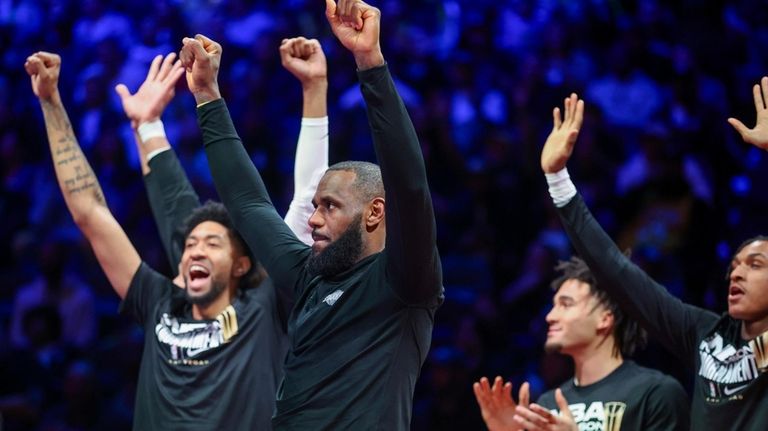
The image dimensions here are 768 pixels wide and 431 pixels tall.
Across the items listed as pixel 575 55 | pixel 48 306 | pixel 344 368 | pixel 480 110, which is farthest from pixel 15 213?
pixel 344 368

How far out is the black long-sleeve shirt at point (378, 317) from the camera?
2176 millimetres

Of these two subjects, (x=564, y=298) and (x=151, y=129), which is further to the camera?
(x=564, y=298)

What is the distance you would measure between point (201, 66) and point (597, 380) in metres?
1.80

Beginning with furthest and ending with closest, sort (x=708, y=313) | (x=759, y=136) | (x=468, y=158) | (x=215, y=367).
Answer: (x=468, y=158) → (x=708, y=313) → (x=215, y=367) → (x=759, y=136)

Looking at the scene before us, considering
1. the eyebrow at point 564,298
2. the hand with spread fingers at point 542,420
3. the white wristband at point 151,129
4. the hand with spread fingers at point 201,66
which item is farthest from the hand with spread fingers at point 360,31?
the eyebrow at point 564,298

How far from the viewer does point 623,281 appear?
11.2 ft

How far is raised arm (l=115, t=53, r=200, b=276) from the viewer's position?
367 centimetres

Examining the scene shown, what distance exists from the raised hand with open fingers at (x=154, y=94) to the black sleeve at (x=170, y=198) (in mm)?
147

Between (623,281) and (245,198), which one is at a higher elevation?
(245,198)

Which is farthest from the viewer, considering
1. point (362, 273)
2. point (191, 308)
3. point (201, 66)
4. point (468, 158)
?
point (468, 158)

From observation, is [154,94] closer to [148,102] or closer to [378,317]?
[148,102]

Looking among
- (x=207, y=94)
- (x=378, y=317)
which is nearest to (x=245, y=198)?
(x=207, y=94)

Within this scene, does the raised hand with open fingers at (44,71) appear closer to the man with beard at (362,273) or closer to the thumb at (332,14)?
the man with beard at (362,273)

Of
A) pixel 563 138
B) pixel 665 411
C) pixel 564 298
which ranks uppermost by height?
pixel 563 138
